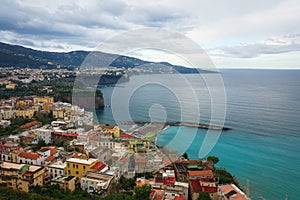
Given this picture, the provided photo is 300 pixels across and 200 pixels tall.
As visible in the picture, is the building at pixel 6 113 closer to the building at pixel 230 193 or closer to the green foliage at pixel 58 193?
the green foliage at pixel 58 193

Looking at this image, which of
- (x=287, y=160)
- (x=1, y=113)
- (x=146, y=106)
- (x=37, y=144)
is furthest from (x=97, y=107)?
(x=287, y=160)

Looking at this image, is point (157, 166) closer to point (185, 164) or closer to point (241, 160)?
point (185, 164)

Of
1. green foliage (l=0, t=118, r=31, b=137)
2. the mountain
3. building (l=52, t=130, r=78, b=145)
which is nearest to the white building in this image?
building (l=52, t=130, r=78, b=145)

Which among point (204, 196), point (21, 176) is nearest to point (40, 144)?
point (21, 176)

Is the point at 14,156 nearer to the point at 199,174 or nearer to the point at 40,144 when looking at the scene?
the point at 40,144

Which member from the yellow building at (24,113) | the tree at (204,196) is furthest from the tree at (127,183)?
the yellow building at (24,113)
